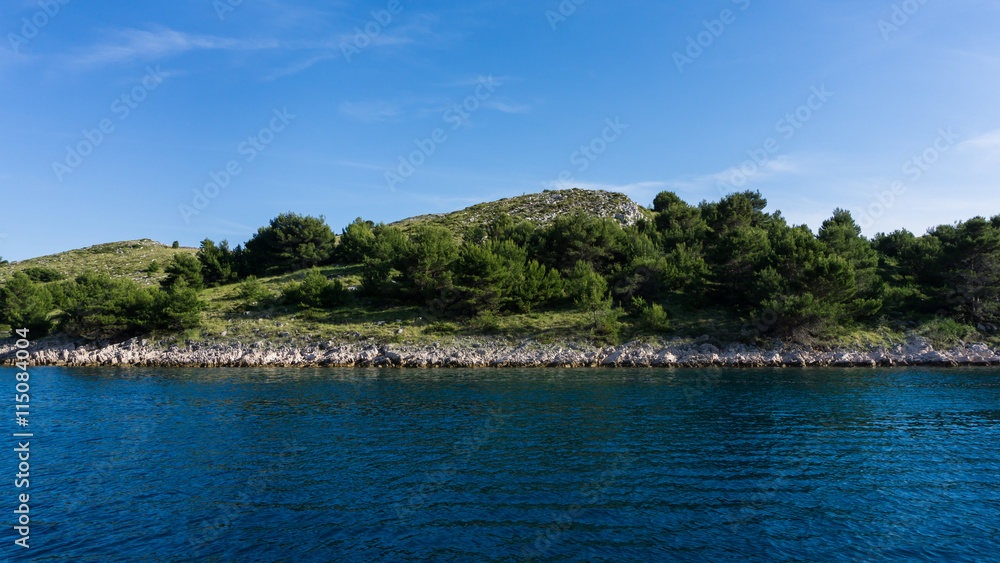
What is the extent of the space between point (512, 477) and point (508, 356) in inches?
1200

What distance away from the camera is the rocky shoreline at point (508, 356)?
1727 inches

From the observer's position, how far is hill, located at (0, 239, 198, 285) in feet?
299

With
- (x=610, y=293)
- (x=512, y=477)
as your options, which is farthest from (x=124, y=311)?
(x=512, y=477)

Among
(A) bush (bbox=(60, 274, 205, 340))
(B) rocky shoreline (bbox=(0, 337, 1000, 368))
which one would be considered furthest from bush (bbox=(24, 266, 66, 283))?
(B) rocky shoreline (bbox=(0, 337, 1000, 368))

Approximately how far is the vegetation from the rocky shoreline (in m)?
2.45

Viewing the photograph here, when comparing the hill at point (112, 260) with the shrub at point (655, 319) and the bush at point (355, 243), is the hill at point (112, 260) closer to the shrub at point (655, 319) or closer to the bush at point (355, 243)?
the bush at point (355, 243)

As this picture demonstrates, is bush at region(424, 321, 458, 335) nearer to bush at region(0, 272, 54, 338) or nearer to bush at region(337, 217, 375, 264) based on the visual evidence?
bush at region(337, 217, 375, 264)

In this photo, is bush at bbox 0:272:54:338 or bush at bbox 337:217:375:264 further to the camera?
bush at bbox 337:217:375:264

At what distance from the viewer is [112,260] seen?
106 metres

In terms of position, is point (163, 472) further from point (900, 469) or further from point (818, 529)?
point (900, 469)

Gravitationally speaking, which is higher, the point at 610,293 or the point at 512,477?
the point at 610,293

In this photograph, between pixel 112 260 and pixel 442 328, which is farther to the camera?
pixel 112 260

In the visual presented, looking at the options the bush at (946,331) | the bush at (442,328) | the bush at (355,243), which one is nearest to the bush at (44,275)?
the bush at (355,243)

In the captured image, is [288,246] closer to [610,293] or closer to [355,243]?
[355,243]
